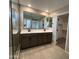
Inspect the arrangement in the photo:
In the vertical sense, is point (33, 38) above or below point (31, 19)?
below

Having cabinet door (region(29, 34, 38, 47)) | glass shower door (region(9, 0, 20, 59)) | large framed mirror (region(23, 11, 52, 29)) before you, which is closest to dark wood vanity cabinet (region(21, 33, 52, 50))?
cabinet door (region(29, 34, 38, 47))

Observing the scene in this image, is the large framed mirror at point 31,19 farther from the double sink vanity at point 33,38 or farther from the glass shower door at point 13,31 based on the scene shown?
the glass shower door at point 13,31

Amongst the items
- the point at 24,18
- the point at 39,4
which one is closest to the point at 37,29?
the point at 24,18

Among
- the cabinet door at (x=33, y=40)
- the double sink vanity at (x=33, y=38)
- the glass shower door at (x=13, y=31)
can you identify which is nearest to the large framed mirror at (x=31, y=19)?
the double sink vanity at (x=33, y=38)

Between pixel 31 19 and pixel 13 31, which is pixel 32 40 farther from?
pixel 13 31

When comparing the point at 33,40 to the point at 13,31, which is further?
the point at 33,40

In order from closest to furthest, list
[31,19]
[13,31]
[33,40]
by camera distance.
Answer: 1. [13,31]
2. [31,19]
3. [33,40]

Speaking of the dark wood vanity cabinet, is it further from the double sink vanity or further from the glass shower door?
the glass shower door

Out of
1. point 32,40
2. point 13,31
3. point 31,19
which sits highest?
point 31,19

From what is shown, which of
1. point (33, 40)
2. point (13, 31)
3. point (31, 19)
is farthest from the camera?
point (33, 40)

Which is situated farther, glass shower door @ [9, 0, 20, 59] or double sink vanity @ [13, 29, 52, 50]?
double sink vanity @ [13, 29, 52, 50]

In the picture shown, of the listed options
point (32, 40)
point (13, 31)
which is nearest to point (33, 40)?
point (32, 40)
